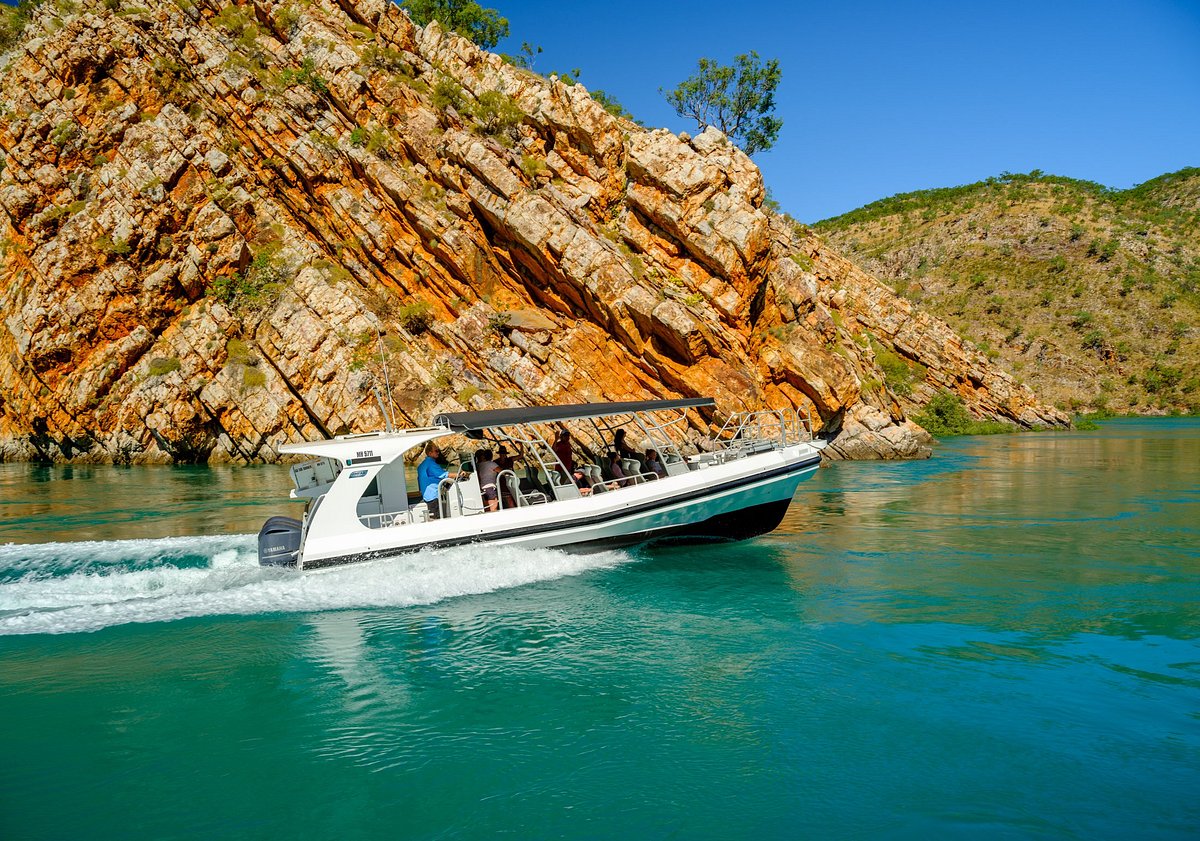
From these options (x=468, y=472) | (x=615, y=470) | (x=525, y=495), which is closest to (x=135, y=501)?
(x=468, y=472)

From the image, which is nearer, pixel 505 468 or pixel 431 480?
pixel 431 480

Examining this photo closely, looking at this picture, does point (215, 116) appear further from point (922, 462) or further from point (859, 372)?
point (922, 462)

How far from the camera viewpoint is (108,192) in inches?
1437

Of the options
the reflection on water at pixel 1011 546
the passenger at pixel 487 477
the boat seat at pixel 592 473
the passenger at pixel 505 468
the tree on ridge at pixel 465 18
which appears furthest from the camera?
the tree on ridge at pixel 465 18

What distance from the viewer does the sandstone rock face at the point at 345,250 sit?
3412 centimetres

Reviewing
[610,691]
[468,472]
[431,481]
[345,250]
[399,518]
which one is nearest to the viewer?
[610,691]

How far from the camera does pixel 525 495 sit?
1345cm

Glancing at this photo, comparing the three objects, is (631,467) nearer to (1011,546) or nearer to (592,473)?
(592,473)

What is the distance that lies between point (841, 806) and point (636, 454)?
29.8 feet

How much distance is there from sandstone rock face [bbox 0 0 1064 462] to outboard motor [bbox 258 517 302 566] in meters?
20.8

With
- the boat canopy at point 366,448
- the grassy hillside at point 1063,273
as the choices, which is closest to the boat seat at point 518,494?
the boat canopy at point 366,448

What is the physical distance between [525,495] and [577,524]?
3.84 ft

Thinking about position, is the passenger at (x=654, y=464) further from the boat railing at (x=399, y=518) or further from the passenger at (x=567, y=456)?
the boat railing at (x=399, y=518)

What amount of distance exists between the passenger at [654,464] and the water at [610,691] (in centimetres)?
158
